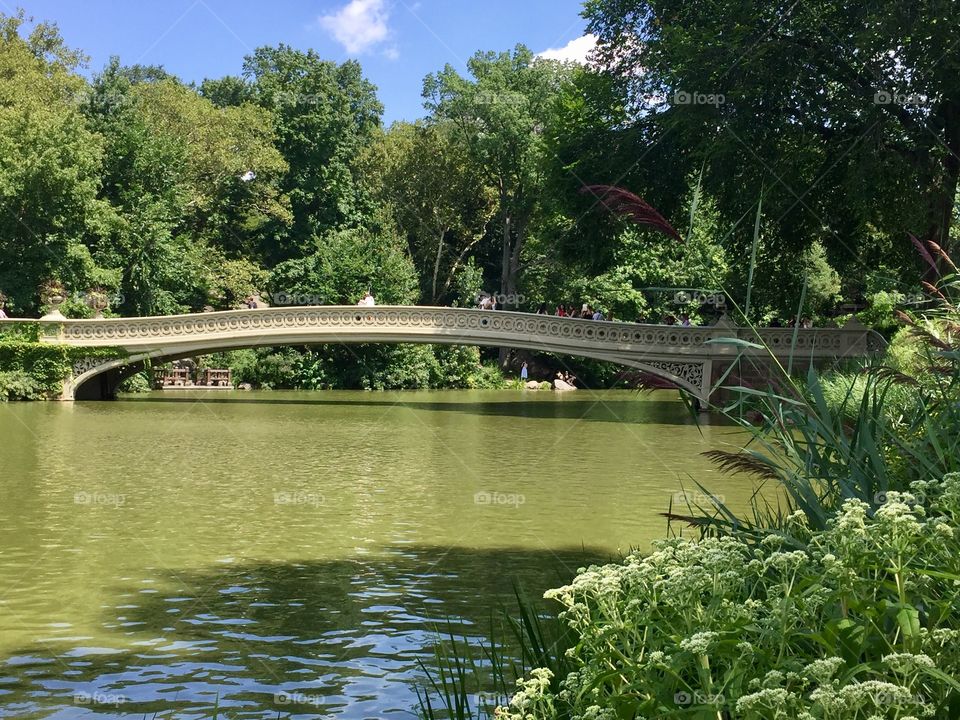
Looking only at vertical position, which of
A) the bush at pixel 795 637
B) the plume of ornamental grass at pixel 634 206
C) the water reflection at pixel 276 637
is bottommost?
the water reflection at pixel 276 637

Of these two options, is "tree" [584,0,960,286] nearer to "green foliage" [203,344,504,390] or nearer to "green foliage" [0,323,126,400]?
"green foliage" [0,323,126,400]

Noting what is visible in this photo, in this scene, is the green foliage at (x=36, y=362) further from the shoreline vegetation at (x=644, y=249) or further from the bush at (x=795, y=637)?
the bush at (x=795, y=637)

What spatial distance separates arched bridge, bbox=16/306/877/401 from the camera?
30328 millimetres

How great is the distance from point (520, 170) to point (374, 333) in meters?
18.1

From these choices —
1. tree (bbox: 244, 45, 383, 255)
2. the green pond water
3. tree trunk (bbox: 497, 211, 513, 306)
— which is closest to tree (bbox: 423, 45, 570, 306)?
tree trunk (bbox: 497, 211, 513, 306)

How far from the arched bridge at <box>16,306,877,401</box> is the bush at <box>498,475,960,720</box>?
87.1ft

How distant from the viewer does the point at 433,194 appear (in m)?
49.7

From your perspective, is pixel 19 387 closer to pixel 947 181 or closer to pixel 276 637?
pixel 947 181

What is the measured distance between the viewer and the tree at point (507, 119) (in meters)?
47.2

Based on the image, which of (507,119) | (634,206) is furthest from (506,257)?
(634,206)

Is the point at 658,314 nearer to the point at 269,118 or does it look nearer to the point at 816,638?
the point at 269,118

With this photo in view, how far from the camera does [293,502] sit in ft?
41.5

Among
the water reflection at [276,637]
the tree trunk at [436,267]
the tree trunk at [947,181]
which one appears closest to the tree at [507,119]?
the tree trunk at [436,267]

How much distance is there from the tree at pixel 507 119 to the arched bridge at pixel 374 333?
15.1m
